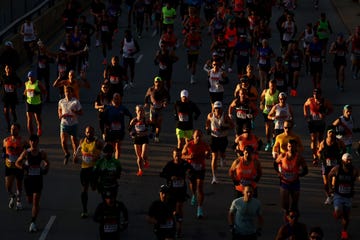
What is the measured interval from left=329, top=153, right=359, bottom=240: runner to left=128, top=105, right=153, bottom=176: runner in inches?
192

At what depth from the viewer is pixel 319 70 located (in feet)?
90.1

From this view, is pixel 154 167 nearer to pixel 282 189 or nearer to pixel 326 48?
pixel 282 189

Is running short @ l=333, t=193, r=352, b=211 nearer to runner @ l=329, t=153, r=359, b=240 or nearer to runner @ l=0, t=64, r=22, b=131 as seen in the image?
runner @ l=329, t=153, r=359, b=240

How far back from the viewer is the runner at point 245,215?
1564 centimetres

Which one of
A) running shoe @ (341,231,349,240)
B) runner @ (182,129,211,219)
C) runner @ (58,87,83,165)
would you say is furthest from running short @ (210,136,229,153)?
running shoe @ (341,231,349,240)

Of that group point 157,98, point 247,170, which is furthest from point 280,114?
point 247,170

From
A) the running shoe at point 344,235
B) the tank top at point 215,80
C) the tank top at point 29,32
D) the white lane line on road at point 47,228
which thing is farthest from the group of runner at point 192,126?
the tank top at point 29,32

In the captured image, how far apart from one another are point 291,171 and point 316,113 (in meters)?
4.07

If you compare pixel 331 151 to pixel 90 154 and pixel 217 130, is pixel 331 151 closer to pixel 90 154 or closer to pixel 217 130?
pixel 217 130

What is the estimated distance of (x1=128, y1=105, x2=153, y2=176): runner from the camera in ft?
67.3

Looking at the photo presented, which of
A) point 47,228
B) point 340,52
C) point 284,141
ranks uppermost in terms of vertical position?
point 340,52

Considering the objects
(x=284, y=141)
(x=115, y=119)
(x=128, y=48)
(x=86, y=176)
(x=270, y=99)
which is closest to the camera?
(x=86, y=176)

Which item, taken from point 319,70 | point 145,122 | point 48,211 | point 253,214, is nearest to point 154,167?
point 145,122

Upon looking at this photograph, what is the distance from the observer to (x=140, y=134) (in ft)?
67.6
